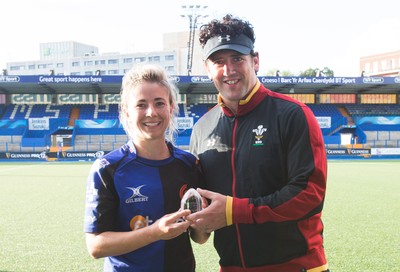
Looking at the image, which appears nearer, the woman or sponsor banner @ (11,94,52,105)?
the woman

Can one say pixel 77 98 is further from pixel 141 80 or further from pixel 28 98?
pixel 141 80

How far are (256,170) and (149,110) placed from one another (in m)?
0.70

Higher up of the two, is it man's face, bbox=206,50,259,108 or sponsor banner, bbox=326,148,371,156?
man's face, bbox=206,50,259,108

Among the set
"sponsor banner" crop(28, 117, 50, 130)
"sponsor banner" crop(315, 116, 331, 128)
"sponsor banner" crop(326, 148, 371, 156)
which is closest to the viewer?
"sponsor banner" crop(326, 148, 371, 156)

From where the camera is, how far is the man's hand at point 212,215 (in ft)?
6.36

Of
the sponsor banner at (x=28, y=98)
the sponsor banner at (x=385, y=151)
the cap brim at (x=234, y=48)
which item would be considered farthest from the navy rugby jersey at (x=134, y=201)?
the sponsor banner at (x=28, y=98)

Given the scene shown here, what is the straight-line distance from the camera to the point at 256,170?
2.21 metres

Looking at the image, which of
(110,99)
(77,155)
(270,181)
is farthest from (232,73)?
(110,99)

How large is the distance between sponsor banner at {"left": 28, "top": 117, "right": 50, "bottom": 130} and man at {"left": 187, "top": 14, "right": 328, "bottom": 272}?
102 ft

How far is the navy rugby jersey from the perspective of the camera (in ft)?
6.54

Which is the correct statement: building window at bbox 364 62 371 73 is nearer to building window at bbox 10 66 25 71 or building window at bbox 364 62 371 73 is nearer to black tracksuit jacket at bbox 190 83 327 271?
building window at bbox 10 66 25 71

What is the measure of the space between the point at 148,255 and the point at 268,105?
1.12 m

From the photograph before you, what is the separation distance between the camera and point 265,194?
2205mm

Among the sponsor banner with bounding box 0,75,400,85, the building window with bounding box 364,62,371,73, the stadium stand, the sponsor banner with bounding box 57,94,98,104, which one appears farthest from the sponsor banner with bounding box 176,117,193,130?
the building window with bounding box 364,62,371,73
